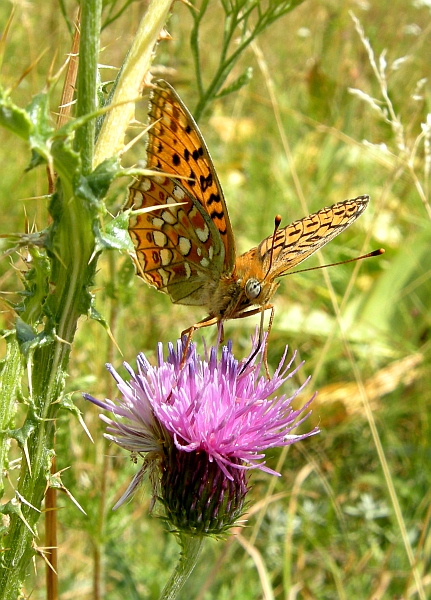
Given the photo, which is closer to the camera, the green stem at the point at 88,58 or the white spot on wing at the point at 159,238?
the green stem at the point at 88,58

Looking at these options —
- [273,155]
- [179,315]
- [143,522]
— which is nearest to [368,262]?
[273,155]

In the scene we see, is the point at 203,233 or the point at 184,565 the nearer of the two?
the point at 184,565

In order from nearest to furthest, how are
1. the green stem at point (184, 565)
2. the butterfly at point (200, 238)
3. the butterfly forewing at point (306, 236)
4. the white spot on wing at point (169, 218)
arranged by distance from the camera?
the green stem at point (184, 565)
the butterfly at point (200, 238)
the white spot on wing at point (169, 218)
the butterfly forewing at point (306, 236)

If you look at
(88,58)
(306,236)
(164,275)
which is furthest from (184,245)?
(88,58)

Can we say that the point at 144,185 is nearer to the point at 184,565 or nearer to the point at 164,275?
the point at 164,275

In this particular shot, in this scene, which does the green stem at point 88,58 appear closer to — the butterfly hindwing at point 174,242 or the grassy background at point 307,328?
the grassy background at point 307,328

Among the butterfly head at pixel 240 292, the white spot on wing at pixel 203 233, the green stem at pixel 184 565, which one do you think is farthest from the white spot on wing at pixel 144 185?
the green stem at pixel 184 565

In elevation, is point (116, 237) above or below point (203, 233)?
above

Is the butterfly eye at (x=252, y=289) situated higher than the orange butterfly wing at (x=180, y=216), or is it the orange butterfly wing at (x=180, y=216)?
the orange butterfly wing at (x=180, y=216)
